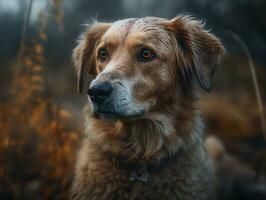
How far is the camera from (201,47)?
16.5ft

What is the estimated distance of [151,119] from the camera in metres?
4.88

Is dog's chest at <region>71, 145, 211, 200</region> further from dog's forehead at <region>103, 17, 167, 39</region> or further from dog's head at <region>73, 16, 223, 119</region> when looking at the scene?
dog's forehead at <region>103, 17, 167, 39</region>

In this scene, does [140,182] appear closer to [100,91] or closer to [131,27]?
[100,91]

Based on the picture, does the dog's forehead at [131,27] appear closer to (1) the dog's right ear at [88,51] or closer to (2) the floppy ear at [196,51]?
(2) the floppy ear at [196,51]

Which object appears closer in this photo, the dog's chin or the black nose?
the black nose

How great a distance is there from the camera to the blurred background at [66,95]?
20.3 feet

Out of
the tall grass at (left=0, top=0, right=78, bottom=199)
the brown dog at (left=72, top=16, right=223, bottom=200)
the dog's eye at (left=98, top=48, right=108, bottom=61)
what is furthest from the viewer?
the tall grass at (left=0, top=0, right=78, bottom=199)

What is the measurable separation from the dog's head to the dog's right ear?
10 cm

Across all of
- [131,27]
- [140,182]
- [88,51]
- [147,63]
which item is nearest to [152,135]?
[140,182]

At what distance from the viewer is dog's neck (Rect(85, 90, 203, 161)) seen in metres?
4.86

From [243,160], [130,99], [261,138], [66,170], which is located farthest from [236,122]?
[130,99]

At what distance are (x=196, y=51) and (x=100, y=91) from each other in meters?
1.20

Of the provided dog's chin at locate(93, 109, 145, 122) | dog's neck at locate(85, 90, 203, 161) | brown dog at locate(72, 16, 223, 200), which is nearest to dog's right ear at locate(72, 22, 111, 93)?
brown dog at locate(72, 16, 223, 200)

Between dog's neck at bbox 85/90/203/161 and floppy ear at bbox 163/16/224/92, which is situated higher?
floppy ear at bbox 163/16/224/92
